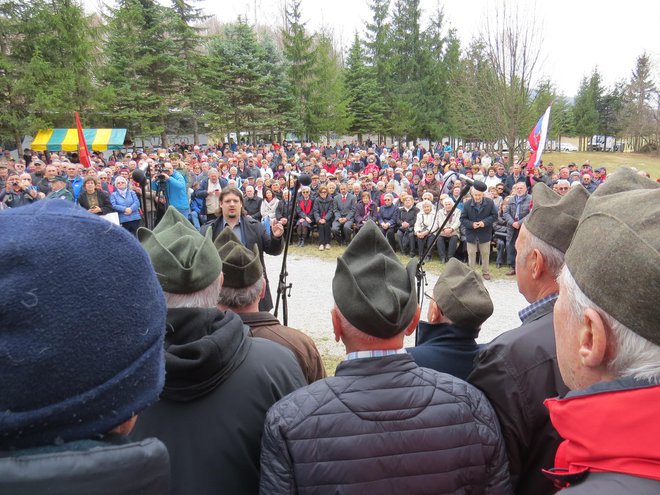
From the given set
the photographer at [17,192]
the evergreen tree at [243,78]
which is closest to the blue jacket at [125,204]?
the photographer at [17,192]

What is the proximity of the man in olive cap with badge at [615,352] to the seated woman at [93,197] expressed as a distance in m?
9.02

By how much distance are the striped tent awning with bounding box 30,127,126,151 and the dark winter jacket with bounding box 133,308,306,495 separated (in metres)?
24.1

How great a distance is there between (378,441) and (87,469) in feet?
2.98

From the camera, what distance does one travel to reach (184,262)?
190 cm

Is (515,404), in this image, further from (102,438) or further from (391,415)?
(102,438)

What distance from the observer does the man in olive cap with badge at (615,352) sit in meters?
0.80

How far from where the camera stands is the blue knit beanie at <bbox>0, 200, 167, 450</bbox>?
0.66 meters

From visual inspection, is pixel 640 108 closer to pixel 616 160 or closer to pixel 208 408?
pixel 616 160

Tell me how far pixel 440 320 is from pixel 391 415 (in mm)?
971

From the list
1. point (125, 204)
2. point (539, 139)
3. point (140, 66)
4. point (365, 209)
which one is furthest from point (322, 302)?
point (140, 66)

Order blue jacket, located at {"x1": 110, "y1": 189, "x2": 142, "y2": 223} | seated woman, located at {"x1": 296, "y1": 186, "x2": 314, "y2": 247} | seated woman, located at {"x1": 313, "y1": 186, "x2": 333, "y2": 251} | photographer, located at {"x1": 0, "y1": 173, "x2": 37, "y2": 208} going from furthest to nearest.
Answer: seated woman, located at {"x1": 296, "y1": 186, "x2": 314, "y2": 247}
seated woman, located at {"x1": 313, "y1": 186, "x2": 333, "y2": 251}
blue jacket, located at {"x1": 110, "y1": 189, "x2": 142, "y2": 223}
photographer, located at {"x1": 0, "y1": 173, "x2": 37, "y2": 208}

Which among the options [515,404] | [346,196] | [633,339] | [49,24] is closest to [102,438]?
[633,339]

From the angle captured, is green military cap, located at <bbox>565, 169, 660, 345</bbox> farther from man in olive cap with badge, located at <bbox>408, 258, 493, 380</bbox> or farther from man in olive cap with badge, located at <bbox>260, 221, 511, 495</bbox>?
man in olive cap with badge, located at <bbox>408, 258, 493, 380</bbox>

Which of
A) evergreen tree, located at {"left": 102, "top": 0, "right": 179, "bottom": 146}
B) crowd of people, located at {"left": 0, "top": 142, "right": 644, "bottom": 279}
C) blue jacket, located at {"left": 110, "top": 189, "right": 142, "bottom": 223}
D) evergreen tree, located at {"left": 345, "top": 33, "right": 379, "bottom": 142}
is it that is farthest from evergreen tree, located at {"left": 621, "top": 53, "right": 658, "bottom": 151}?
blue jacket, located at {"left": 110, "top": 189, "right": 142, "bottom": 223}
